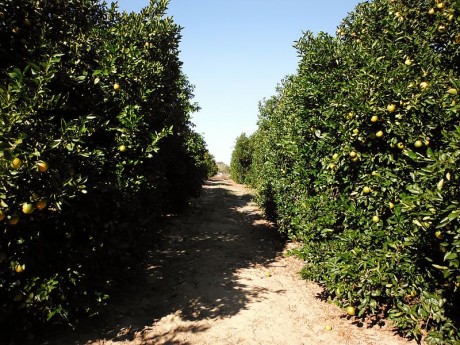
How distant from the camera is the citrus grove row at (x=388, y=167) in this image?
400 centimetres

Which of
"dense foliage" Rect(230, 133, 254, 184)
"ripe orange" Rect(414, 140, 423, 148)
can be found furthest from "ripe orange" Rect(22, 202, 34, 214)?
"dense foliage" Rect(230, 133, 254, 184)

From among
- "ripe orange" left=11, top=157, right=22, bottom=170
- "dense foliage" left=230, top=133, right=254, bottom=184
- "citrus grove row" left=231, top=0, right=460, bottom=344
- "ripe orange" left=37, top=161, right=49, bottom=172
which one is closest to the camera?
"ripe orange" left=11, top=157, right=22, bottom=170

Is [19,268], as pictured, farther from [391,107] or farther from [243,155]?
[243,155]

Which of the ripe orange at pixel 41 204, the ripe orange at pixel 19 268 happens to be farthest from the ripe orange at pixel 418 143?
Result: the ripe orange at pixel 19 268

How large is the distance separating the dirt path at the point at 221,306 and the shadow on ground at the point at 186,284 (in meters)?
0.02

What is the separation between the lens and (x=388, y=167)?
194 inches

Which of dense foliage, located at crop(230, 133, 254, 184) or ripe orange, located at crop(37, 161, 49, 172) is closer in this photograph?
ripe orange, located at crop(37, 161, 49, 172)

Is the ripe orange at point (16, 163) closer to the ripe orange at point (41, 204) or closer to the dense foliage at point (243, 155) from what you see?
the ripe orange at point (41, 204)

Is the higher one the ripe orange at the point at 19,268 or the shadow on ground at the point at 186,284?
the ripe orange at the point at 19,268

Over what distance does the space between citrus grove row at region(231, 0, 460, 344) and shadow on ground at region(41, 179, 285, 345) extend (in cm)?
212

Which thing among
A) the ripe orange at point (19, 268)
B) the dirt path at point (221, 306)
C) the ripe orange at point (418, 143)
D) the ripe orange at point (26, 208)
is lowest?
the dirt path at point (221, 306)

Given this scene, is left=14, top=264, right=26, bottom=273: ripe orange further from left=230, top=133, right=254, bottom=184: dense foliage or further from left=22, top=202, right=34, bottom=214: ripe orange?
left=230, top=133, right=254, bottom=184: dense foliage

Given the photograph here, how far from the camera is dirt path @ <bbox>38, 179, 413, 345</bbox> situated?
15.7 feet

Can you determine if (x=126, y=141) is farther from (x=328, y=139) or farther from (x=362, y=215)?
(x=362, y=215)
